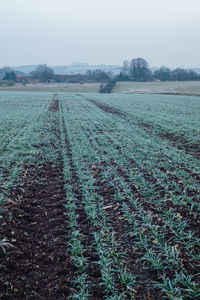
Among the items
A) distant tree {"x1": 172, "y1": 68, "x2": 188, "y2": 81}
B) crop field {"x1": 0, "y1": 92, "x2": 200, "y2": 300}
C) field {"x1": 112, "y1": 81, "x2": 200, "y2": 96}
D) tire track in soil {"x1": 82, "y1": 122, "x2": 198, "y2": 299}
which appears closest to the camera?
crop field {"x1": 0, "y1": 92, "x2": 200, "y2": 300}

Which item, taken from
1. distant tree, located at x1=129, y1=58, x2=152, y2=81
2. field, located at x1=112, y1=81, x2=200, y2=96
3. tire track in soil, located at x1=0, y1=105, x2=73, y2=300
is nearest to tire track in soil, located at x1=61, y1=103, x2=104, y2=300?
tire track in soil, located at x1=0, y1=105, x2=73, y2=300

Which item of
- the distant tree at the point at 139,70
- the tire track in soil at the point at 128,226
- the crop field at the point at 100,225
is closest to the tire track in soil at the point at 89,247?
the crop field at the point at 100,225

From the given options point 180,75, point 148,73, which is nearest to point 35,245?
point 180,75

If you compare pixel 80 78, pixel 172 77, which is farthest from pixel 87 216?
pixel 80 78

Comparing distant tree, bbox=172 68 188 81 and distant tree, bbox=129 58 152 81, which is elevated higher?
distant tree, bbox=129 58 152 81

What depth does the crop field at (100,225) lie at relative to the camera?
3707mm

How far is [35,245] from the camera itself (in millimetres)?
4699

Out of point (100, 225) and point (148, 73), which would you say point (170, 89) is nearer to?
point (148, 73)

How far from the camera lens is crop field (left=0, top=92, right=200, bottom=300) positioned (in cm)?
371

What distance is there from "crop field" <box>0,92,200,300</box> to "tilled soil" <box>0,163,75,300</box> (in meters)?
0.02

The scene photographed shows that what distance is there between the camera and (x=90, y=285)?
12.2ft

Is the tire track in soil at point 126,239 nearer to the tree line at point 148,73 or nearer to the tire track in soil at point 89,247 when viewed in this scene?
the tire track in soil at point 89,247

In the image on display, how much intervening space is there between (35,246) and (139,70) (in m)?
122

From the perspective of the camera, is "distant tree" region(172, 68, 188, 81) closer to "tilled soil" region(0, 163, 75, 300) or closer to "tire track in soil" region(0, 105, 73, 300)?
"tire track in soil" region(0, 105, 73, 300)
